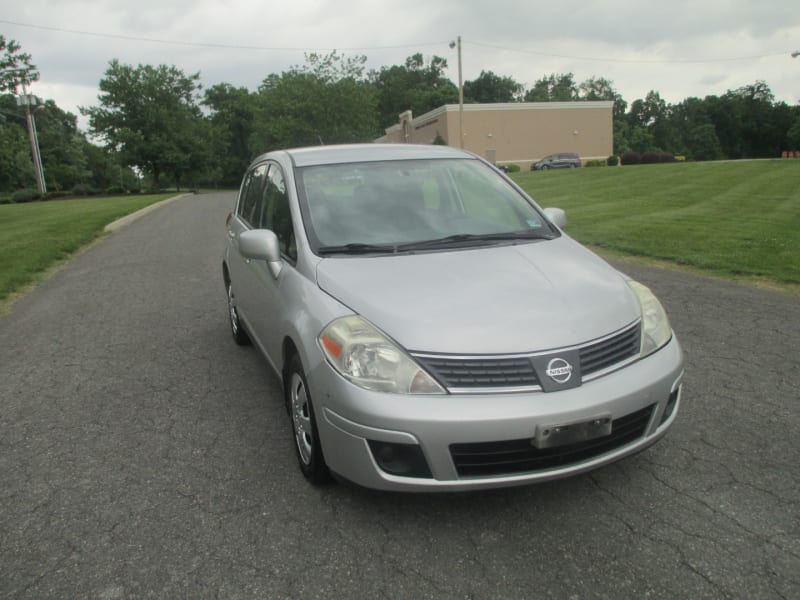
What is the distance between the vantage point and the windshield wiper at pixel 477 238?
12.1 ft

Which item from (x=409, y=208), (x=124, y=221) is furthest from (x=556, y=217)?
(x=124, y=221)

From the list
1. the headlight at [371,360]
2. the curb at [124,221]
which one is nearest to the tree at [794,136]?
the curb at [124,221]

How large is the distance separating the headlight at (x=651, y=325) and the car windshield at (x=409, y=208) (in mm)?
802

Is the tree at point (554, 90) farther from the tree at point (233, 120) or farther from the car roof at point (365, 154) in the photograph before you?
the car roof at point (365, 154)

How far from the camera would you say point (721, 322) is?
5867 mm

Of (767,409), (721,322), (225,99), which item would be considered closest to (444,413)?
(767,409)

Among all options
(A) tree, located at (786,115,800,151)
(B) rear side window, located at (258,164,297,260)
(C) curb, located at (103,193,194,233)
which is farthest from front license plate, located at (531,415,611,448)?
(A) tree, located at (786,115,800,151)

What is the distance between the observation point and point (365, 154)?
446cm

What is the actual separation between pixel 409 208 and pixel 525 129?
2214 inches

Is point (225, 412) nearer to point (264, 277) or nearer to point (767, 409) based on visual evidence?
point (264, 277)

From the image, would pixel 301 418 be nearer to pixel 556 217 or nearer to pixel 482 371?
pixel 482 371

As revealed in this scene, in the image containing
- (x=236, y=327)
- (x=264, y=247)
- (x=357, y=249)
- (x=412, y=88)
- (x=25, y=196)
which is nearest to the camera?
(x=357, y=249)

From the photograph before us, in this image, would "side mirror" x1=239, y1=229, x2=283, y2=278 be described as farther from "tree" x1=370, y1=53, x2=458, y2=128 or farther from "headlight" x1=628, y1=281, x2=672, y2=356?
"tree" x1=370, y1=53, x2=458, y2=128

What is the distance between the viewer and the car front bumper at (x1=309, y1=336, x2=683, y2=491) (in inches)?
101
